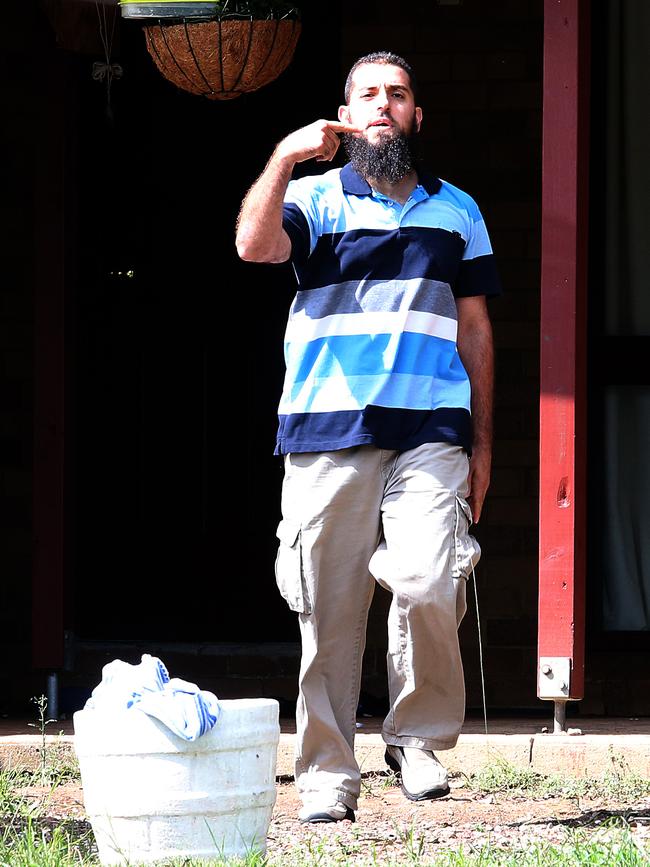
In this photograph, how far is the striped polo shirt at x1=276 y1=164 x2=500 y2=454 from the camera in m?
4.36

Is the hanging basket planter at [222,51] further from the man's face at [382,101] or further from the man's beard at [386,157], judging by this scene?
the man's beard at [386,157]

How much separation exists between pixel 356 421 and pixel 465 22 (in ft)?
12.5

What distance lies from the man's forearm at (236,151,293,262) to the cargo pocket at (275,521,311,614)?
2.56 feet

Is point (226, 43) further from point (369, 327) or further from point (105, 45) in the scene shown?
point (369, 327)

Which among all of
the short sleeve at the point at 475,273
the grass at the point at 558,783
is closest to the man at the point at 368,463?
the short sleeve at the point at 475,273

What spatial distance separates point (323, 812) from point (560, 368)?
1.84m

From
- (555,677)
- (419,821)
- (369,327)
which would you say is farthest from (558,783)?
(369,327)

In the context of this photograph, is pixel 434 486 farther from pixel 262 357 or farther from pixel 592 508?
pixel 262 357

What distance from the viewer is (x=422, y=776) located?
4.36 m

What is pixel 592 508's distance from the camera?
7164mm

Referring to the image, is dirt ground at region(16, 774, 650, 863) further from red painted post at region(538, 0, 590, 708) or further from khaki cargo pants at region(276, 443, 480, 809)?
red painted post at region(538, 0, 590, 708)

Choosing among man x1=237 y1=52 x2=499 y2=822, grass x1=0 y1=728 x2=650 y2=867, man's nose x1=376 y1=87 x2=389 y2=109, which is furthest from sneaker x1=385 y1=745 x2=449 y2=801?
man's nose x1=376 y1=87 x2=389 y2=109

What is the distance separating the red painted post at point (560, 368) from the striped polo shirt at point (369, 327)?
88 cm

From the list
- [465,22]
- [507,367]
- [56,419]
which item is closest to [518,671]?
[507,367]
